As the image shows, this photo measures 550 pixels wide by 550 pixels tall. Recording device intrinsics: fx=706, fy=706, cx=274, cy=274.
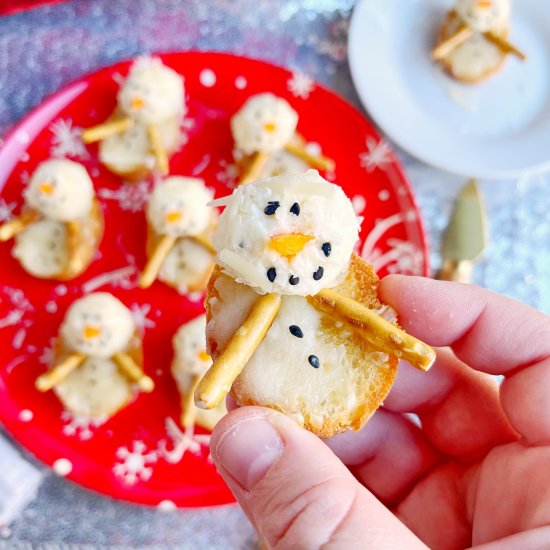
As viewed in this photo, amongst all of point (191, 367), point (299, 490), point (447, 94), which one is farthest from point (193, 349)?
point (447, 94)

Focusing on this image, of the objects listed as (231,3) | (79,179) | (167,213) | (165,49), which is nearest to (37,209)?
(79,179)

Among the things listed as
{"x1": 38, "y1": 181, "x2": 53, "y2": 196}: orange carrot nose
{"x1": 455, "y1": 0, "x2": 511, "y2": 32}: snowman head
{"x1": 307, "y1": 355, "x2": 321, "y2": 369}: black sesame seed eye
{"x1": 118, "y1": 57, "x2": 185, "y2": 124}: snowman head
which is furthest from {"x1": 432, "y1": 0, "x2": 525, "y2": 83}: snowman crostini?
{"x1": 307, "y1": 355, "x2": 321, "y2": 369}: black sesame seed eye

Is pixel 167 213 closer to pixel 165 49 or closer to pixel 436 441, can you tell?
pixel 165 49

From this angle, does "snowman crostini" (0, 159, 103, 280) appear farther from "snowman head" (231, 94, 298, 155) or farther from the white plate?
the white plate

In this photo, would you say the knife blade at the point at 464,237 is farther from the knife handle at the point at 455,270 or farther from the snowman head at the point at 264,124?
the snowman head at the point at 264,124

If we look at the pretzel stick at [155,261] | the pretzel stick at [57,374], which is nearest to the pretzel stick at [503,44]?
the pretzel stick at [155,261]

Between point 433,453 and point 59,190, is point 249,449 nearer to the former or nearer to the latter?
point 433,453
